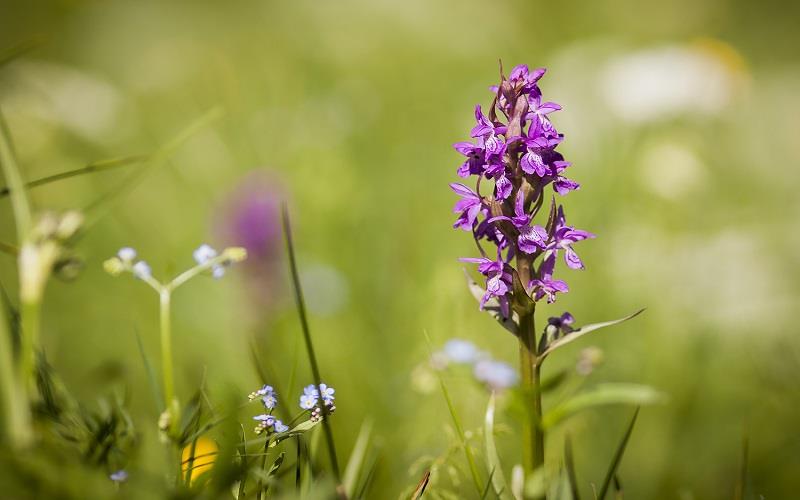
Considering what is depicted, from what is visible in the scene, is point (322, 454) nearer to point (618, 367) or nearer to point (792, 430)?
point (618, 367)

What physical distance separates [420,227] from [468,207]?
2288mm

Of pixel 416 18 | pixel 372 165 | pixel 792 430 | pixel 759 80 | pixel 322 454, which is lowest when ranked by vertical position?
pixel 792 430

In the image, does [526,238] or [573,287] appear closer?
[526,238]

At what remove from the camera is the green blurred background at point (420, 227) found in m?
2.33

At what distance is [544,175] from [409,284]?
195cm

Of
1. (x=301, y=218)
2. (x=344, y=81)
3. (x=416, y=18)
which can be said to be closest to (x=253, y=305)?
(x=301, y=218)

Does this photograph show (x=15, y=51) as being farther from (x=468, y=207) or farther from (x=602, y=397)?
(x=602, y=397)

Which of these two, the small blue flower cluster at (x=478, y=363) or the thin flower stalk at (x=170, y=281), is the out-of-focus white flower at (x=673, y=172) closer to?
the small blue flower cluster at (x=478, y=363)

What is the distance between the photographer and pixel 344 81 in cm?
483

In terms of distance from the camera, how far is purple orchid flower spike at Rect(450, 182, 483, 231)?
1.01 metres

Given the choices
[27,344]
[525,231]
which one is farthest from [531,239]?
[27,344]

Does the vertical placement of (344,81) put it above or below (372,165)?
above

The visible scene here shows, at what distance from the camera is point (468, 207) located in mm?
1029

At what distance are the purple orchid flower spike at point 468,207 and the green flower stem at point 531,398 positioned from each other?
16 centimetres
